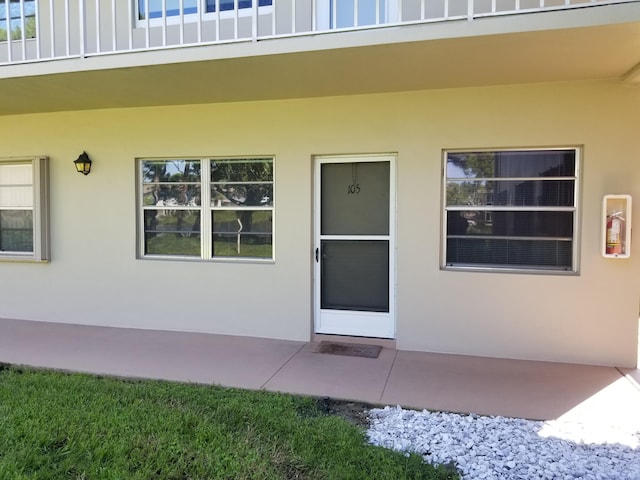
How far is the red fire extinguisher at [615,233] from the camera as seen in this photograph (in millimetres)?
4508

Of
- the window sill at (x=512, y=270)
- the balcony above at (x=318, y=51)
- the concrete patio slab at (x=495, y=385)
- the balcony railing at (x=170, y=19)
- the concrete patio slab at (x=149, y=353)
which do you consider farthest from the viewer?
the window sill at (x=512, y=270)

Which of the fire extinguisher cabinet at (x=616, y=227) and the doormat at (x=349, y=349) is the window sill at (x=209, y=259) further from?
the fire extinguisher cabinet at (x=616, y=227)

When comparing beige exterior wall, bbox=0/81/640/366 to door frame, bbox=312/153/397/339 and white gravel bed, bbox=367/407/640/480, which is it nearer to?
door frame, bbox=312/153/397/339

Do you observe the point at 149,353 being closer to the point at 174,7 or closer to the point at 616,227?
the point at 174,7

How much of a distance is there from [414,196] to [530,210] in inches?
47.7

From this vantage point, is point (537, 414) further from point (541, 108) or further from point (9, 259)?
point (9, 259)

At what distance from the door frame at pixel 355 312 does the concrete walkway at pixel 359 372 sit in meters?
0.29

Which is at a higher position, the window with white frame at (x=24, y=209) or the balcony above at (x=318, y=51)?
the balcony above at (x=318, y=51)

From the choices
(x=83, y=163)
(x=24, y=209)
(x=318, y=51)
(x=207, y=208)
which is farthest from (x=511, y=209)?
(x=24, y=209)

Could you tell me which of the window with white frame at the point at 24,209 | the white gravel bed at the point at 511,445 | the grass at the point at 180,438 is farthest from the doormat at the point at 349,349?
the window with white frame at the point at 24,209

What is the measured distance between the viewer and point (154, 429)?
313cm

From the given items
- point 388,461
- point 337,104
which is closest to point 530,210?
point 337,104

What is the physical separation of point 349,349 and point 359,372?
2.42 ft

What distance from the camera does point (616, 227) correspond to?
14.8ft
